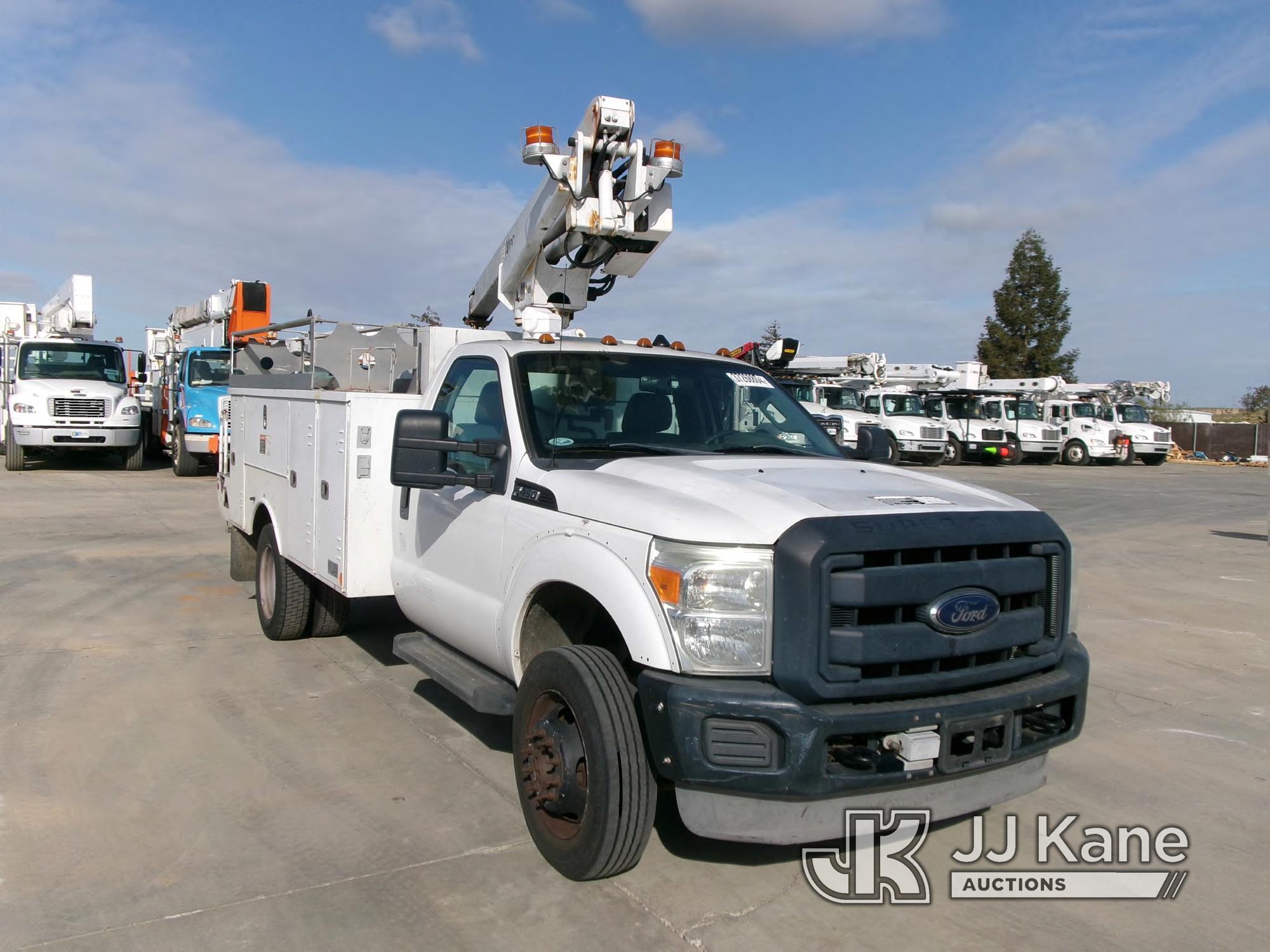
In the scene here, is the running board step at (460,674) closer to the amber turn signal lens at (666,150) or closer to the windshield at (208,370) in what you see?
the amber turn signal lens at (666,150)

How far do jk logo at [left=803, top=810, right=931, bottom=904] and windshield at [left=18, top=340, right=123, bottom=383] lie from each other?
18811 millimetres

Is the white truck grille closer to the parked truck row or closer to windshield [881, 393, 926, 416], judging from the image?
the parked truck row

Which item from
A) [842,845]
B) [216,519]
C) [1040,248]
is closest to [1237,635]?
[842,845]

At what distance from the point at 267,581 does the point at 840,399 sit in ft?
78.5

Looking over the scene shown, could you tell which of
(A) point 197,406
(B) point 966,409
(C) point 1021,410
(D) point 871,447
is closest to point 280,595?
(D) point 871,447

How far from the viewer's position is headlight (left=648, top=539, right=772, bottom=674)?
3293 millimetres

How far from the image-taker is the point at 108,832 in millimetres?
4023

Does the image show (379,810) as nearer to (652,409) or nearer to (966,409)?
(652,409)

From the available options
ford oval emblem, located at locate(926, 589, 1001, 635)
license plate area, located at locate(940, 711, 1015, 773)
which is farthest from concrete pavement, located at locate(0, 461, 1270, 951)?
ford oval emblem, located at locate(926, 589, 1001, 635)

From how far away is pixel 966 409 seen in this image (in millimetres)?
31141

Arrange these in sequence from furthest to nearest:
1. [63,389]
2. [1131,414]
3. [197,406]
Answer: [1131,414] < [63,389] < [197,406]

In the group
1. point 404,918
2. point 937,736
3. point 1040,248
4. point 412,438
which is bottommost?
point 404,918

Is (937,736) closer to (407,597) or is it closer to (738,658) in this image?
(738,658)

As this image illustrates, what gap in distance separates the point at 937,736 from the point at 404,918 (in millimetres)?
1837
